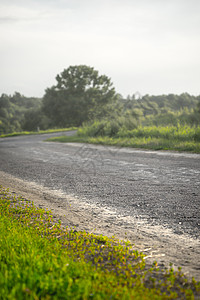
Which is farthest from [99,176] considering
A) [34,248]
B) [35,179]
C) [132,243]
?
[34,248]

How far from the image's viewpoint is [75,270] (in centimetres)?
244

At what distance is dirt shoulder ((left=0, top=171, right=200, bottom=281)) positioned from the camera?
9.62 feet

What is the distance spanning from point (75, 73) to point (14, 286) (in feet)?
209

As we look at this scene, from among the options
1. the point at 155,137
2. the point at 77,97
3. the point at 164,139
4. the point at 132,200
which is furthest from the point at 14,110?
the point at 132,200

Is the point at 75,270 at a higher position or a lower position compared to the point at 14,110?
lower

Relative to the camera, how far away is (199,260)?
2885mm

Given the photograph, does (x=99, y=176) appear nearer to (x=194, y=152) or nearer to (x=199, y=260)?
(x=199, y=260)

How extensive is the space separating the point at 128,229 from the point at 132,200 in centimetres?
128

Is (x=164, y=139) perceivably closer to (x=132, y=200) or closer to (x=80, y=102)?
(x=132, y=200)

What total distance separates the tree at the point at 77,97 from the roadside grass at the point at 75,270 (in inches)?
2144

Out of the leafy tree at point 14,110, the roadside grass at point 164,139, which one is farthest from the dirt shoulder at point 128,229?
the leafy tree at point 14,110

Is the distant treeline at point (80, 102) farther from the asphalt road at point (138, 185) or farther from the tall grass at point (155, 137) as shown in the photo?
the asphalt road at point (138, 185)

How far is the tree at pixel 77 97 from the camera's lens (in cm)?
5816

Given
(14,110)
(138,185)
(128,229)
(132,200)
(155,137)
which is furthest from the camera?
(14,110)
